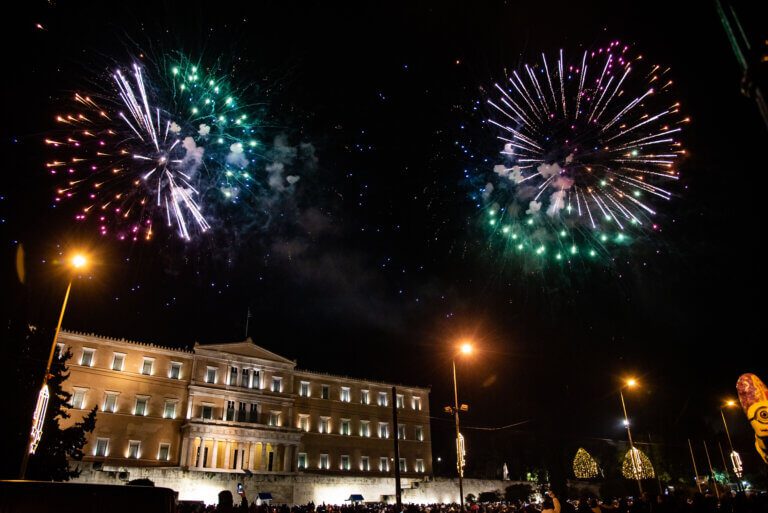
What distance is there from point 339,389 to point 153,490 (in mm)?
44049

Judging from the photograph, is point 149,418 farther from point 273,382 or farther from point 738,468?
point 738,468

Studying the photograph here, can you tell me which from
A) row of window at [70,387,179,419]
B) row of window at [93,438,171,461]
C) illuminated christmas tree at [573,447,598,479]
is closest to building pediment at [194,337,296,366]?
row of window at [70,387,179,419]

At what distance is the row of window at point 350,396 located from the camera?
4838 cm

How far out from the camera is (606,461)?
60438 mm

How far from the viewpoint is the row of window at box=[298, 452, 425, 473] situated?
148ft

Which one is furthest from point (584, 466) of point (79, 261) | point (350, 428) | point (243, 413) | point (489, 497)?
point (79, 261)

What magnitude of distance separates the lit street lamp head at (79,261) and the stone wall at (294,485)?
2228 centimetres

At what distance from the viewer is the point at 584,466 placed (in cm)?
5188

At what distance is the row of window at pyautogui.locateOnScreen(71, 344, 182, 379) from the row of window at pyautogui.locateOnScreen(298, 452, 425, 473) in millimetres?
14259

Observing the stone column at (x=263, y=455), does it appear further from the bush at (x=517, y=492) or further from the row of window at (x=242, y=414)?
the bush at (x=517, y=492)

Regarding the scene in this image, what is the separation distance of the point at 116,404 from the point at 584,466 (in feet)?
156

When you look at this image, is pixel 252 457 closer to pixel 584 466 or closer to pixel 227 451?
pixel 227 451

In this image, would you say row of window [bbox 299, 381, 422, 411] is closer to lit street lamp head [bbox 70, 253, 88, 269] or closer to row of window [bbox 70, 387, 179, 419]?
row of window [bbox 70, 387, 179, 419]

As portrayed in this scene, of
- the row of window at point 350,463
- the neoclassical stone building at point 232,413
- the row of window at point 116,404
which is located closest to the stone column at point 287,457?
the neoclassical stone building at point 232,413
